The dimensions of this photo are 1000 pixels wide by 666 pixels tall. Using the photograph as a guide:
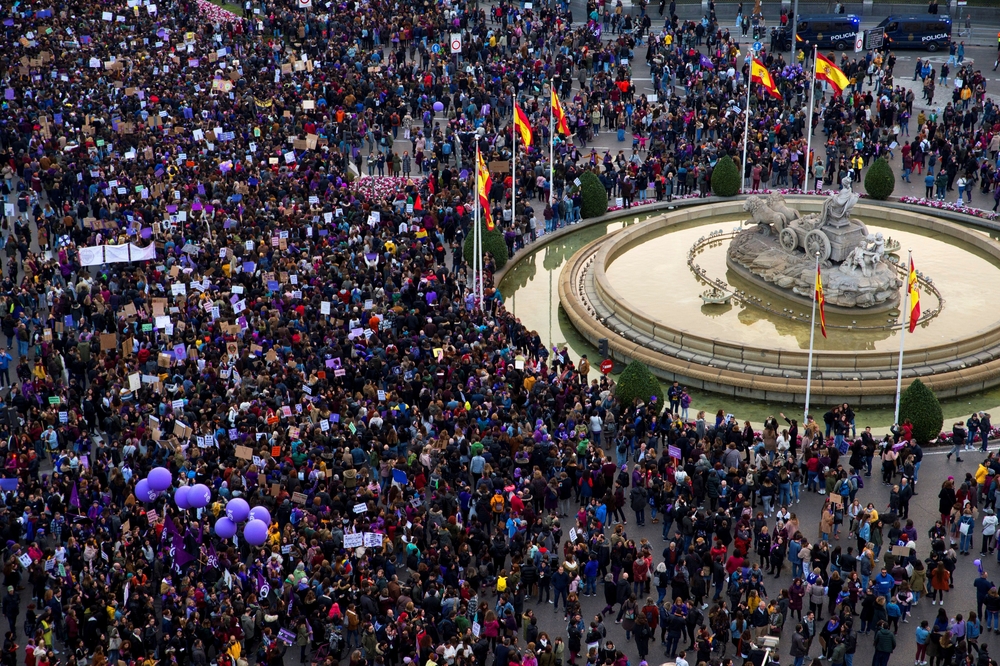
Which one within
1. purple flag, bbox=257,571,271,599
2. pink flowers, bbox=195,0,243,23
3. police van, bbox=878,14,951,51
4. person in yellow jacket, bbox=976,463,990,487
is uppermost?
pink flowers, bbox=195,0,243,23

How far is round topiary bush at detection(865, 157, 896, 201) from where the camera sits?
50625 millimetres

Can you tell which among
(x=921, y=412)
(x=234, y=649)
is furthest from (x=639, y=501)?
(x=234, y=649)

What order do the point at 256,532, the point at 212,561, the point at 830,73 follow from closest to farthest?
the point at 212,561 < the point at 256,532 < the point at 830,73

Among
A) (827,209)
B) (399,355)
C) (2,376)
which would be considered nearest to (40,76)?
(2,376)

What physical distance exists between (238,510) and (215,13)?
1901 inches

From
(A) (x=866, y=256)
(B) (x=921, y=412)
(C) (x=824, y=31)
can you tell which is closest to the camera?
(B) (x=921, y=412)

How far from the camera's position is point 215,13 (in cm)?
7100

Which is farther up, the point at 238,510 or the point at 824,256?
the point at 824,256

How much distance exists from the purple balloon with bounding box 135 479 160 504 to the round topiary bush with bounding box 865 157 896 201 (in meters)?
31.0

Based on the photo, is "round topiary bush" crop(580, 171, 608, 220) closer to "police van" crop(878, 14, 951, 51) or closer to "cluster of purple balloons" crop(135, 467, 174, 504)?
"cluster of purple balloons" crop(135, 467, 174, 504)

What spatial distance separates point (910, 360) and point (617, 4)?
37.4 metres

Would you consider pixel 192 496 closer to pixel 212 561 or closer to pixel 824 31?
pixel 212 561

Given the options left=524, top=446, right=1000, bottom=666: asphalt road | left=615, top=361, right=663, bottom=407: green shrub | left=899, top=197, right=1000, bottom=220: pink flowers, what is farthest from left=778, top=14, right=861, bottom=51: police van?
left=524, top=446, right=1000, bottom=666: asphalt road

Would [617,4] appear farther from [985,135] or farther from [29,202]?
[29,202]
